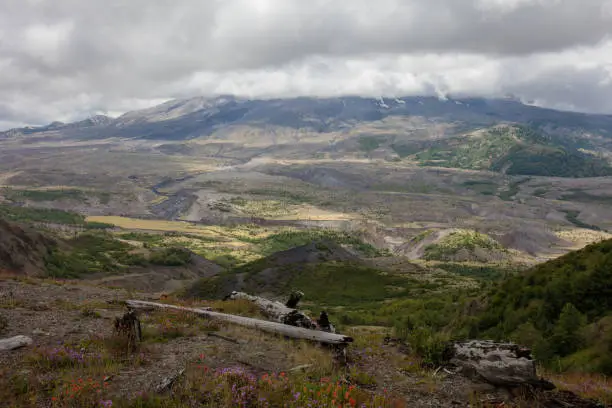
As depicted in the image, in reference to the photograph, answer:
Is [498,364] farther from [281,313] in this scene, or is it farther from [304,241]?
[304,241]

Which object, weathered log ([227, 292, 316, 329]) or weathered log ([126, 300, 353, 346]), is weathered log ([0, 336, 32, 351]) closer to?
weathered log ([126, 300, 353, 346])

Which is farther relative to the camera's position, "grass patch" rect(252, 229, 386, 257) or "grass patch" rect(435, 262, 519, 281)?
"grass patch" rect(252, 229, 386, 257)

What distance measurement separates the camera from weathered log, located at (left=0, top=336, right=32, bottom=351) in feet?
37.2

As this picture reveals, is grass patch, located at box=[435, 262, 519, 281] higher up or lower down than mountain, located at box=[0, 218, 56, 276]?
lower down

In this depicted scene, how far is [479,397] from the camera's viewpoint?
10195 mm

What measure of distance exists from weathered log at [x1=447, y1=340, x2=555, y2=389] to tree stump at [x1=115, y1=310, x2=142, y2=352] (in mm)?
9131

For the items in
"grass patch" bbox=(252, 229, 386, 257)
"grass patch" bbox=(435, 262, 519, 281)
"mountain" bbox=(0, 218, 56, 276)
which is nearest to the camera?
"mountain" bbox=(0, 218, 56, 276)

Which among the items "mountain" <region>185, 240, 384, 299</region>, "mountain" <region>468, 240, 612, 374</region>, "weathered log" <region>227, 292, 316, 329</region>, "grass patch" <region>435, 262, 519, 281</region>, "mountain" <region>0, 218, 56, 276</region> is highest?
"weathered log" <region>227, 292, 316, 329</region>

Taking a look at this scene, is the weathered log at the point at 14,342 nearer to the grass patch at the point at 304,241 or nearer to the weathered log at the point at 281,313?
the weathered log at the point at 281,313

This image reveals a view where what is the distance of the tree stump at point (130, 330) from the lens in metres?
11.9

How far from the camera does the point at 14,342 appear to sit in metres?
11.6

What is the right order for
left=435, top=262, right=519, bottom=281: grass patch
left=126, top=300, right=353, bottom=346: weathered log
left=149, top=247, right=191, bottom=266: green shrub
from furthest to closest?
left=149, top=247, right=191, bottom=266: green shrub → left=435, top=262, right=519, bottom=281: grass patch → left=126, top=300, right=353, bottom=346: weathered log

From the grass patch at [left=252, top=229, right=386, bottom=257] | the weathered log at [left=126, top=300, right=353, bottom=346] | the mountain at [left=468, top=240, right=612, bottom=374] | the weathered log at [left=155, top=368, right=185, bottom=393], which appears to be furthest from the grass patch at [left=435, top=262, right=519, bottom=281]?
the weathered log at [left=155, top=368, right=185, bottom=393]

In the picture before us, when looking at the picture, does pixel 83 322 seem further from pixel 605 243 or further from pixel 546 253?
pixel 546 253
